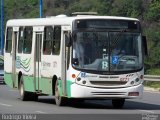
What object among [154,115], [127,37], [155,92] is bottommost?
[155,92]

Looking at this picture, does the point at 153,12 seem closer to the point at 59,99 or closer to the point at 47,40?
the point at 47,40

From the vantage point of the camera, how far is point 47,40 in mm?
26094

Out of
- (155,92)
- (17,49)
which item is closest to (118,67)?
(17,49)

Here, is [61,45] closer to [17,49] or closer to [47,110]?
[47,110]

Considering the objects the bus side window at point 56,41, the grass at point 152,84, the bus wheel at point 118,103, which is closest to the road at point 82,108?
the bus wheel at point 118,103

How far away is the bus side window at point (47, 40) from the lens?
2583 centimetres

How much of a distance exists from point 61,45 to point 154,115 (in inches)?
194

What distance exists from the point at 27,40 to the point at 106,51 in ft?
16.0

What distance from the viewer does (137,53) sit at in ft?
79.3

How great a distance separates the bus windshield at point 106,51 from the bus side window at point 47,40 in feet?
6.86

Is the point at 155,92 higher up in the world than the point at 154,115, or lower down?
lower down

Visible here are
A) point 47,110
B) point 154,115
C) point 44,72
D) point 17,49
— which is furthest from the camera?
point 17,49

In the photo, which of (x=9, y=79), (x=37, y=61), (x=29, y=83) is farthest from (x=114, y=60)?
(x=9, y=79)

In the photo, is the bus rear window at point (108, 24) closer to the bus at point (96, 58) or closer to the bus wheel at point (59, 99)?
the bus at point (96, 58)
